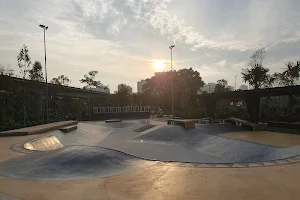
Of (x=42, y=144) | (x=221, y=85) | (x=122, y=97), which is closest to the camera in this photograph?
(x=42, y=144)

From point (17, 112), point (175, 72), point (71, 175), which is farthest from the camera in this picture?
point (175, 72)

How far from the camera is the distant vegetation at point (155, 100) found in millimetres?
28703

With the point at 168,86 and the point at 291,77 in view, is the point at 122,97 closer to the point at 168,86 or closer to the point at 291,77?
the point at 168,86

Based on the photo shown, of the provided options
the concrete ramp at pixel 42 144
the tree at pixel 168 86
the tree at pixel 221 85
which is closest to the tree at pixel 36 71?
the concrete ramp at pixel 42 144

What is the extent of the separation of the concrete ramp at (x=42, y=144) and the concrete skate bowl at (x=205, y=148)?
4727mm

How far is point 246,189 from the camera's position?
5.59 m

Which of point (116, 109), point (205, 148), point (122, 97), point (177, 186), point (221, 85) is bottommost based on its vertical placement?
point (205, 148)

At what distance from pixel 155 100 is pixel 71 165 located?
55015 mm

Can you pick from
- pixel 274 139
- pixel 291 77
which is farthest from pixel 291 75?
pixel 274 139

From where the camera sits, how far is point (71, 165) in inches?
306

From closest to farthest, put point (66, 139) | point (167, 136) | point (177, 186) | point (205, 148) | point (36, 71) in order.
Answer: point (177, 186), point (205, 148), point (66, 139), point (167, 136), point (36, 71)

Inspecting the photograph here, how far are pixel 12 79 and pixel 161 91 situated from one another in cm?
Result: 3879

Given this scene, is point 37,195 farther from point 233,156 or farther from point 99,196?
point 233,156

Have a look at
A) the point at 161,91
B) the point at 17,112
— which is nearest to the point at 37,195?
the point at 17,112
